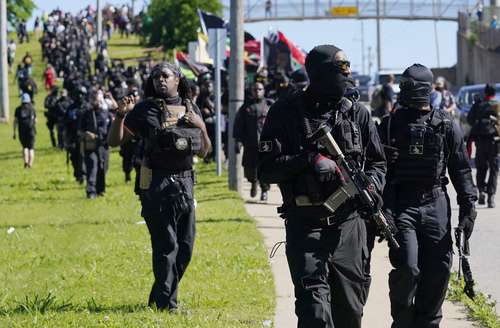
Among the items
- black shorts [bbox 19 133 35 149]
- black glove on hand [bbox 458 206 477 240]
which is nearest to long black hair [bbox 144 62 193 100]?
black glove on hand [bbox 458 206 477 240]

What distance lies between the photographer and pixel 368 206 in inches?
281

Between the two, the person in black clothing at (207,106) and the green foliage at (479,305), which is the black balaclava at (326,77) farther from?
the person in black clothing at (207,106)

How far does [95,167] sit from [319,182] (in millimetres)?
14801

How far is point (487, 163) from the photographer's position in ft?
62.3

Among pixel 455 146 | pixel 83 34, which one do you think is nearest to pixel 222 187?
pixel 455 146

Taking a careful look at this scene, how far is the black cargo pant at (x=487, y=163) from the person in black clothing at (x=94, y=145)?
6035 millimetres

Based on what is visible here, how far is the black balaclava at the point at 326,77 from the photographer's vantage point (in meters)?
7.02

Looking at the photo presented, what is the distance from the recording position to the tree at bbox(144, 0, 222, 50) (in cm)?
6204

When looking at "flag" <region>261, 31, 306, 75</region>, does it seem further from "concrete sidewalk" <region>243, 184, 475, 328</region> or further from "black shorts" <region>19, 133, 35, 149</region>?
"concrete sidewalk" <region>243, 184, 475, 328</region>

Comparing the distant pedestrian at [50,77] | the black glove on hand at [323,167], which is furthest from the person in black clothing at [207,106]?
the distant pedestrian at [50,77]

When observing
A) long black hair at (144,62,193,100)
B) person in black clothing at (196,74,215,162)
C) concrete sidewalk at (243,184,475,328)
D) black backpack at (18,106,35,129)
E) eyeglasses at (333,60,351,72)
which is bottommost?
concrete sidewalk at (243,184,475,328)

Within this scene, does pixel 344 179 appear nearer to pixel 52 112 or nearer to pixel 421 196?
pixel 421 196

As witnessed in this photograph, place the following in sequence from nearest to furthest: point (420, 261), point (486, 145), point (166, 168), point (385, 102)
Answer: point (420, 261) < point (166, 168) < point (486, 145) < point (385, 102)

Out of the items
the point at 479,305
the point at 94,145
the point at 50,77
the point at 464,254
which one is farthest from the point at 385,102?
the point at 50,77
